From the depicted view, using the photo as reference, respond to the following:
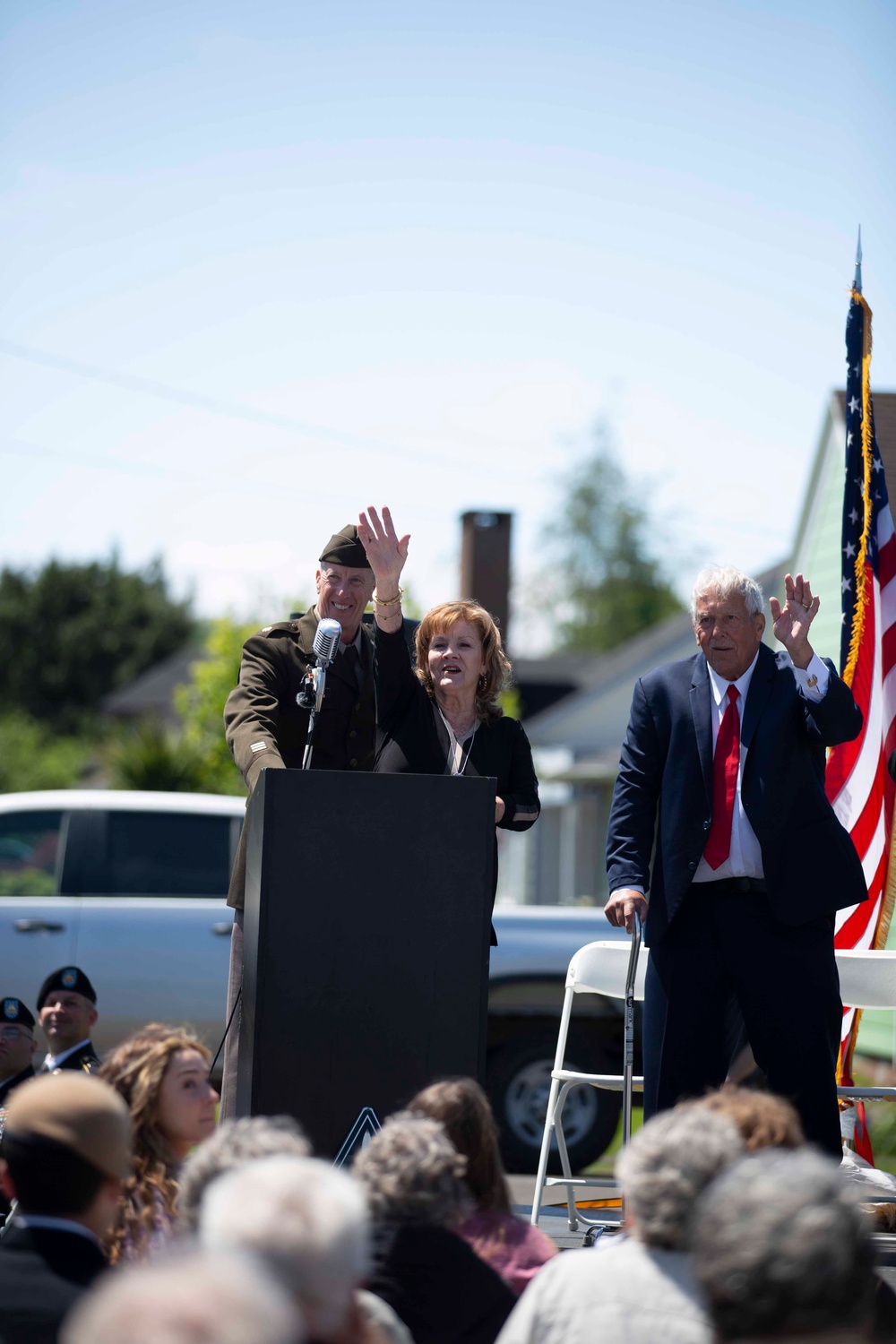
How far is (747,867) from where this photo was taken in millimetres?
4184

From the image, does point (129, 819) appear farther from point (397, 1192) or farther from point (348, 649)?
point (397, 1192)

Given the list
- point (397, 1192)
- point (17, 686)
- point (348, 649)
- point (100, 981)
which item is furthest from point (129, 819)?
point (17, 686)

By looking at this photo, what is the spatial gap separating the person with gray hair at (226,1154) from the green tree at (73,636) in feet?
182

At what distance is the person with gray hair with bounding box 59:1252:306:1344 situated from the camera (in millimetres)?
1357

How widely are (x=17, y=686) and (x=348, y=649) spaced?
54.1 m

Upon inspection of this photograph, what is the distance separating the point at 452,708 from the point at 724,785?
81 centimetres

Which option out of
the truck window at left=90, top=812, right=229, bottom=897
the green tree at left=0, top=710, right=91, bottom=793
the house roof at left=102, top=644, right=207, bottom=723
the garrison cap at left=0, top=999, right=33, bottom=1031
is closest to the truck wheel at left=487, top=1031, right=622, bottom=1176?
the truck window at left=90, top=812, right=229, bottom=897

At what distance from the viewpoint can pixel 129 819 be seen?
793cm

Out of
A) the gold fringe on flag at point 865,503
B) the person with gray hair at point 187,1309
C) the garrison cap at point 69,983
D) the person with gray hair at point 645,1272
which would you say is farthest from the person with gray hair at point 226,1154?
the gold fringe on flag at point 865,503

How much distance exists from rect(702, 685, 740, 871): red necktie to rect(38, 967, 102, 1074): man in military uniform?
2.26 m

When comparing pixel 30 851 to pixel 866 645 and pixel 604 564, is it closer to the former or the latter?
pixel 866 645

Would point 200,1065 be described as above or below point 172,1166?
above

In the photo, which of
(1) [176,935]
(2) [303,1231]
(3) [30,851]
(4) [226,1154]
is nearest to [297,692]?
(4) [226,1154]

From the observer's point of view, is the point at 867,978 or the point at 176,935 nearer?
the point at 867,978
